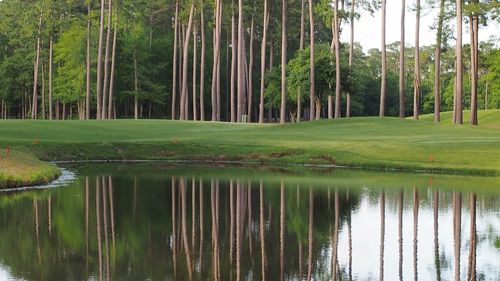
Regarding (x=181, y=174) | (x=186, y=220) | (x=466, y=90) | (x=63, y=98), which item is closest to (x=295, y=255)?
(x=186, y=220)

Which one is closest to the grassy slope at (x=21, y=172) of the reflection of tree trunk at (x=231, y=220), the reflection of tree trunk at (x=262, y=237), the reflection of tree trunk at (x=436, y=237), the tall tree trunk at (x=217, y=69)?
the reflection of tree trunk at (x=231, y=220)

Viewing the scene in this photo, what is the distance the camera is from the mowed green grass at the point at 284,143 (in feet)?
133

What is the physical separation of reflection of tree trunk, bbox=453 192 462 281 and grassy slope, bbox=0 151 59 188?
1591 cm

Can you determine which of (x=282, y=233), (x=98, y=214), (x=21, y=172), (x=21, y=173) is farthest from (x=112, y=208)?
(x=21, y=172)

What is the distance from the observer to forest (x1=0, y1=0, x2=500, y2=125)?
68.5 metres

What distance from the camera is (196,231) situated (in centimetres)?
1864

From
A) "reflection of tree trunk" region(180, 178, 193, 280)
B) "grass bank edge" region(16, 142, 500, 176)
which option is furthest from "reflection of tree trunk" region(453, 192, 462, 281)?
"grass bank edge" region(16, 142, 500, 176)

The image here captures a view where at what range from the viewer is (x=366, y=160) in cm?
4106

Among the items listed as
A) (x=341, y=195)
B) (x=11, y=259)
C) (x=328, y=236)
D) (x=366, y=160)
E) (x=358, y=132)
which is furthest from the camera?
(x=358, y=132)

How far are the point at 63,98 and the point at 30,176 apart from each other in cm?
6547

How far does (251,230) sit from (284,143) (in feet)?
92.8

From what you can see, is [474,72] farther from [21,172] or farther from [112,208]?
[112,208]

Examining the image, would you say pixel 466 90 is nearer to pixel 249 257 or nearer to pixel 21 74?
pixel 21 74

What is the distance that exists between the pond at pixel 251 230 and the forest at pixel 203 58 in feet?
110
